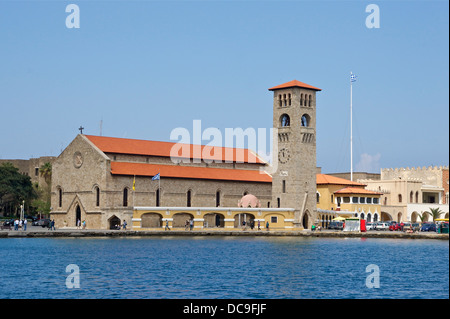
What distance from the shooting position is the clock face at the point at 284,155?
99.1 meters

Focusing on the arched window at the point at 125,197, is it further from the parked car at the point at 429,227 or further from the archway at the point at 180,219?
the parked car at the point at 429,227

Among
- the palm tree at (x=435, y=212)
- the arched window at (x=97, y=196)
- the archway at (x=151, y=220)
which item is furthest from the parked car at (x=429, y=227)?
Answer: the arched window at (x=97, y=196)

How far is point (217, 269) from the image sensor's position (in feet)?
168

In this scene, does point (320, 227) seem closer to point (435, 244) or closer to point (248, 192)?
point (248, 192)

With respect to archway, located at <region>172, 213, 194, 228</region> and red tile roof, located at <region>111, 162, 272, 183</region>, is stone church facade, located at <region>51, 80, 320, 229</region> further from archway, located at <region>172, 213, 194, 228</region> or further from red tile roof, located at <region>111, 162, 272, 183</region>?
archway, located at <region>172, 213, 194, 228</region>

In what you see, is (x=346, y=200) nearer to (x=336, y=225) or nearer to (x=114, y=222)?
(x=336, y=225)

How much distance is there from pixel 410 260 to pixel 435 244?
74.6 ft

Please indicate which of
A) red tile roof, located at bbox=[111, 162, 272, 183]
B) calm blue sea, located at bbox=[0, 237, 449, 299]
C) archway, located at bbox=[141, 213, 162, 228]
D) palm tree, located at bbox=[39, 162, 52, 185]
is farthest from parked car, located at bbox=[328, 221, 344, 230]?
palm tree, located at bbox=[39, 162, 52, 185]

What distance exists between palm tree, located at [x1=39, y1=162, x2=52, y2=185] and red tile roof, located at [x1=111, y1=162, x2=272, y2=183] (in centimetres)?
3060

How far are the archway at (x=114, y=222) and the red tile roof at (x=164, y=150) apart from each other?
8.41m

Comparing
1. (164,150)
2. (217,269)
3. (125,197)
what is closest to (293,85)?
(164,150)

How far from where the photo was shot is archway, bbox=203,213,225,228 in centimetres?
9779

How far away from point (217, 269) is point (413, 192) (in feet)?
245

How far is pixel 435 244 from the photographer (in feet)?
268
